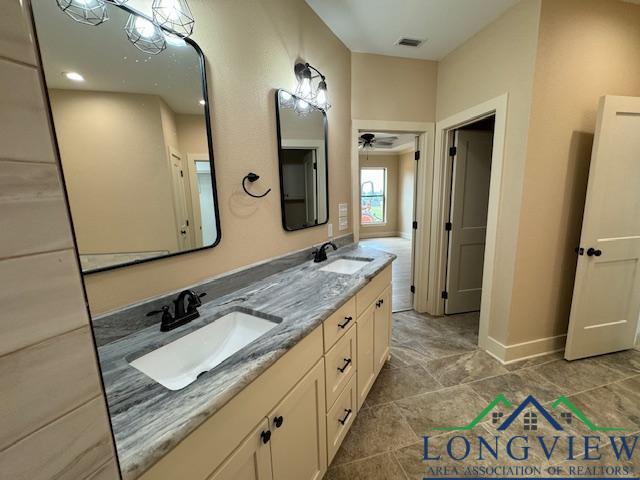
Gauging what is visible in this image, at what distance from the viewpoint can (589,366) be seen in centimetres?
205

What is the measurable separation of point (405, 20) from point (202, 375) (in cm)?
253

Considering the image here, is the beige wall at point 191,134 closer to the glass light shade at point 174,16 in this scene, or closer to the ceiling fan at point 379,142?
A: the glass light shade at point 174,16

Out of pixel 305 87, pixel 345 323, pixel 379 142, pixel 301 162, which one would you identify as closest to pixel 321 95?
pixel 305 87

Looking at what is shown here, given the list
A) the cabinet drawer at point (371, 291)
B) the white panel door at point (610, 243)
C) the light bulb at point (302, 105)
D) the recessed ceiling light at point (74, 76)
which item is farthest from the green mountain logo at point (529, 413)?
the recessed ceiling light at point (74, 76)

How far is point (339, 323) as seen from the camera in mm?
1266

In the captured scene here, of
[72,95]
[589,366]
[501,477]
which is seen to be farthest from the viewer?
[589,366]

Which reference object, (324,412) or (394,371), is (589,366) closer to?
(394,371)

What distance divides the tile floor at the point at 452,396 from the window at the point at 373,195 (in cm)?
551

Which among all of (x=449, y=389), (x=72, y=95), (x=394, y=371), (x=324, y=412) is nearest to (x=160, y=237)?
(x=72, y=95)

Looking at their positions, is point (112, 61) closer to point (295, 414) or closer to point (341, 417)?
point (295, 414)

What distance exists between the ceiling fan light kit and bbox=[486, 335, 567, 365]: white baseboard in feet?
9.36

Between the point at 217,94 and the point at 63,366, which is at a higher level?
the point at 217,94

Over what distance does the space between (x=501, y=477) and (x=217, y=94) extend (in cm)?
232

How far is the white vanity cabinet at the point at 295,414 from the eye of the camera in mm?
658
